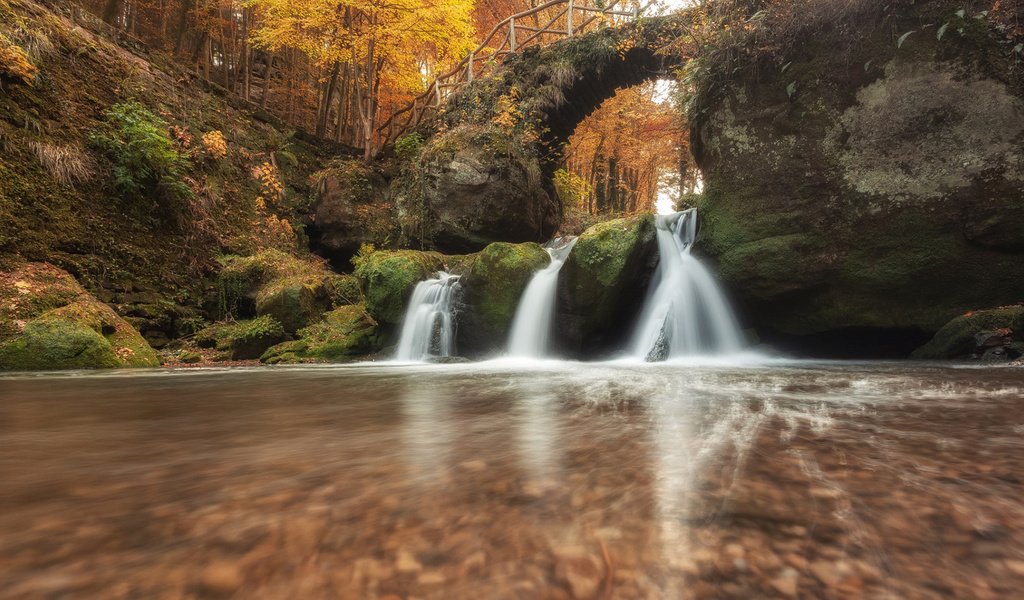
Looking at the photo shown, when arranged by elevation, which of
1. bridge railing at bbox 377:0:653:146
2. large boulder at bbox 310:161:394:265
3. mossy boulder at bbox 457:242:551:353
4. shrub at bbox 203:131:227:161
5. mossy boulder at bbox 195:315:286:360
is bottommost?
mossy boulder at bbox 195:315:286:360

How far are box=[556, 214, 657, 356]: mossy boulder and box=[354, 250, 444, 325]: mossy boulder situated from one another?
3263mm

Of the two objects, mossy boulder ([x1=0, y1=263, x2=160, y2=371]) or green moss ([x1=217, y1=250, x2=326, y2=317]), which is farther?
green moss ([x1=217, y1=250, x2=326, y2=317])

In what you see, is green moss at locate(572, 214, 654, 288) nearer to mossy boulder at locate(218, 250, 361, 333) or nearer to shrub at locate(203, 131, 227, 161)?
mossy boulder at locate(218, 250, 361, 333)

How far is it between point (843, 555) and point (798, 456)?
2.26 ft

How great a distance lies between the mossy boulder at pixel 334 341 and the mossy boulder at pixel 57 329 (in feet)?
6.67

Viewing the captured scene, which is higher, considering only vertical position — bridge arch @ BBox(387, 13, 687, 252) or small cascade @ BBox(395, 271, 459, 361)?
bridge arch @ BBox(387, 13, 687, 252)

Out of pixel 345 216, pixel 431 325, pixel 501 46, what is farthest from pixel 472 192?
pixel 501 46

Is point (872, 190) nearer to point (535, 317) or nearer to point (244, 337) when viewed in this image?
point (535, 317)

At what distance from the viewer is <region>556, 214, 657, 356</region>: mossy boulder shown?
739 cm

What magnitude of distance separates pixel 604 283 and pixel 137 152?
945 cm

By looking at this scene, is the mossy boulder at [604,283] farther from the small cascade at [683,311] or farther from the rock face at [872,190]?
the rock face at [872,190]

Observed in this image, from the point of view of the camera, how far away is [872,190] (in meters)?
6.32

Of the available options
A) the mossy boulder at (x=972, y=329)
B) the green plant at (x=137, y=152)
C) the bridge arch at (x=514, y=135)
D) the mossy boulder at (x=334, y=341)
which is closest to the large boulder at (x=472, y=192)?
the bridge arch at (x=514, y=135)

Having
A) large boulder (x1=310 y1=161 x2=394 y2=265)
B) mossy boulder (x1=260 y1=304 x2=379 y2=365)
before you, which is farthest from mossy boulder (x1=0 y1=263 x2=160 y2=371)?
large boulder (x1=310 y1=161 x2=394 y2=265)
